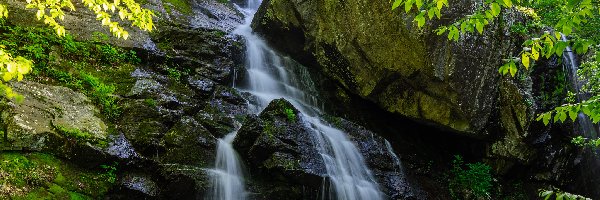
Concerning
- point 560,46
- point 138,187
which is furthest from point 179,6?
point 560,46

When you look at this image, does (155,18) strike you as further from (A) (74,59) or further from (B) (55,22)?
(B) (55,22)

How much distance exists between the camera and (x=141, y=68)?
9727mm

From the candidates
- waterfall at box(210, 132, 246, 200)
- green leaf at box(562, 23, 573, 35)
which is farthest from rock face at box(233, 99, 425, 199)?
green leaf at box(562, 23, 573, 35)

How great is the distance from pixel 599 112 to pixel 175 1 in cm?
1398

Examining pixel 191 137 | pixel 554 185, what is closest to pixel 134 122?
pixel 191 137

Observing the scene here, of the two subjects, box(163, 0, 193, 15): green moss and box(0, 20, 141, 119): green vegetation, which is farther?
box(163, 0, 193, 15): green moss

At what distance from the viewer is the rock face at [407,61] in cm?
966

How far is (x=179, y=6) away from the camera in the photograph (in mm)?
14570

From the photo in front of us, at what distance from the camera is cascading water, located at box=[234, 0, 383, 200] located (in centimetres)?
865

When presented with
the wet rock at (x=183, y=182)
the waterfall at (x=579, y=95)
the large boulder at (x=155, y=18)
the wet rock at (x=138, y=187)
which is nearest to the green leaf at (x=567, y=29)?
the wet rock at (x=183, y=182)

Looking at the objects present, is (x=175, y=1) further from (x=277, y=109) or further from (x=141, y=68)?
(x=277, y=109)

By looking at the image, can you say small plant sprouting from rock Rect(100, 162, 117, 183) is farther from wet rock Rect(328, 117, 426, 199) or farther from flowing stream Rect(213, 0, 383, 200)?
wet rock Rect(328, 117, 426, 199)

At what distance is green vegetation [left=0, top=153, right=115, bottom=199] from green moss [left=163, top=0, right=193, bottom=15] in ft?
27.6

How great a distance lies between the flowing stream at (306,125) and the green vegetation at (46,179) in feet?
6.36
